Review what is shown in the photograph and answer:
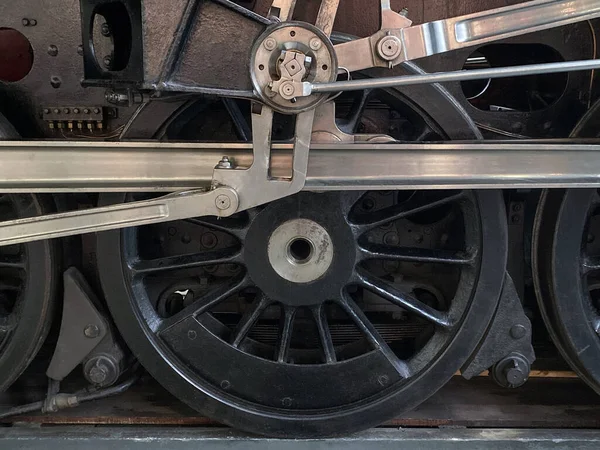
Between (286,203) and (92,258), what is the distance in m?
Result: 0.48

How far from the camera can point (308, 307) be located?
1.15 meters

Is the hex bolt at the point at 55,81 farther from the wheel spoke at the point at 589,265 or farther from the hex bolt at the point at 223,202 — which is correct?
the wheel spoke at the point at 589,265

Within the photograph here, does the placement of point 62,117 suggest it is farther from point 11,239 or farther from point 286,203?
point 286,203

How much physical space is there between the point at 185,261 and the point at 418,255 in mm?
493

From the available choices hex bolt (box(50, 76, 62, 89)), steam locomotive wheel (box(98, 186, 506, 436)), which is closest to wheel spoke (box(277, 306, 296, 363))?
steam locomotive wheel (box(98, 186, 506, 436))

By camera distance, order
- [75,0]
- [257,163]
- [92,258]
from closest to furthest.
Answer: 1. [257,163]
2. [75,0]
3. [92,258]

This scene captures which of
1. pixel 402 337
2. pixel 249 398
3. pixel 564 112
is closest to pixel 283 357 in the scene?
pixel 249 398

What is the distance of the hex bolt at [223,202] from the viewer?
0.94 meters

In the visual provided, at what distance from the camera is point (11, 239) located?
97cm

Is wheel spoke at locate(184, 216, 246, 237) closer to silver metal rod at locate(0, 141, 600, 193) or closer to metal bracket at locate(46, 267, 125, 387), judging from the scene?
silver metal rod at locate(0, 141, 600, 193)

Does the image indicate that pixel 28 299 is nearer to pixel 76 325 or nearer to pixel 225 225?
pixel 76 325

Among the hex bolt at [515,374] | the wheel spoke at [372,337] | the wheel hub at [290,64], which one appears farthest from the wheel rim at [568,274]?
the wheel hub at [290,64]

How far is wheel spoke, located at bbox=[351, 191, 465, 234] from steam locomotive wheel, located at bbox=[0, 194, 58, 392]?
0.65 m

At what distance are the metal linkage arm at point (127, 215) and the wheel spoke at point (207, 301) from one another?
24cm
